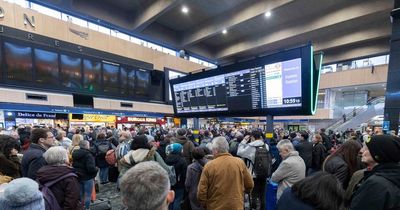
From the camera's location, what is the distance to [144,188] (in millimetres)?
993

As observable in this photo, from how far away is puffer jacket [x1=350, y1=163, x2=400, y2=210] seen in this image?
1473 mm

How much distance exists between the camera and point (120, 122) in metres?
14.6

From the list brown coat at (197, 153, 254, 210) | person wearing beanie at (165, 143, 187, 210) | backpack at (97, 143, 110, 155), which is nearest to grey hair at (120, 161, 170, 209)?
brown coat at (197, 153, 254, 210)

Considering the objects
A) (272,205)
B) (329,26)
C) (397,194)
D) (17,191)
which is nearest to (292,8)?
(329,26)

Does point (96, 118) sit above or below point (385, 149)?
below

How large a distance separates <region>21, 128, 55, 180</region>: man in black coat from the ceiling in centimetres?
929

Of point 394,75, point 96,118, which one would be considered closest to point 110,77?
point 96,118

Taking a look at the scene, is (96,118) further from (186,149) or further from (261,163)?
(261,163)

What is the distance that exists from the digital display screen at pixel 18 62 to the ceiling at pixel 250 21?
3655 millimetres

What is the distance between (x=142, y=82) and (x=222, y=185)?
12.8 metres

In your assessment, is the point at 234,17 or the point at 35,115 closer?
the point at 35,115

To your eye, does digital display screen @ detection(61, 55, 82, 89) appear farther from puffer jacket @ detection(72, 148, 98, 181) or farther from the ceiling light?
puffer jacket @ detection(72, 148, 98, 181)

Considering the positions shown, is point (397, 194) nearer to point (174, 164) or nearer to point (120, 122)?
point (174, 164)

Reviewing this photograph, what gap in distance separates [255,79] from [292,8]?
376 inches
